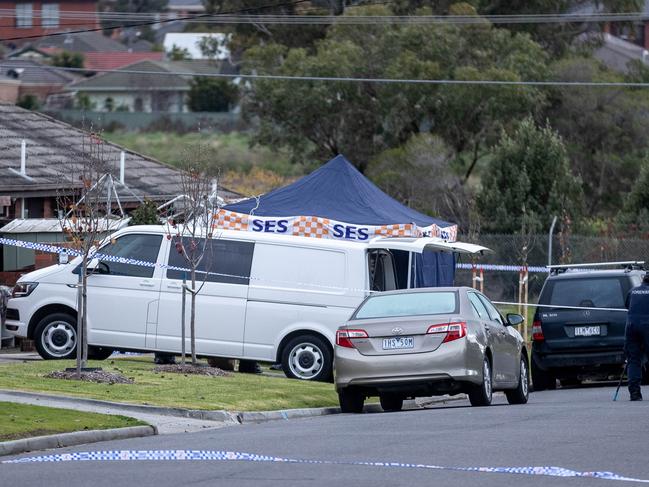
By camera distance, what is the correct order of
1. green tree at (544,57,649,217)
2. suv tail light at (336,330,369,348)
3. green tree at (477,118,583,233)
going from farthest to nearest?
green tree at (544,57,649,217), green tree at (477,118,583,233), suv tail light at (336,330,369,348)

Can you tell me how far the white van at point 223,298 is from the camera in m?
19.3

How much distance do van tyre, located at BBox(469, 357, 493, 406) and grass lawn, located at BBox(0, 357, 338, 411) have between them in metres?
1.86

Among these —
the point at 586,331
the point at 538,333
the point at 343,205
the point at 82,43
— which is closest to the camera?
the point at 586,331

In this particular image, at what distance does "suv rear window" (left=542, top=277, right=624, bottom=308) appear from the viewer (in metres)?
20.8

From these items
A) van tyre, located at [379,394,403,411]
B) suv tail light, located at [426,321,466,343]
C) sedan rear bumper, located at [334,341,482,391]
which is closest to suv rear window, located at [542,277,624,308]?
van tyre, located at [379,394,403,411]

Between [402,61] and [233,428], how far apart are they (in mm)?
33278

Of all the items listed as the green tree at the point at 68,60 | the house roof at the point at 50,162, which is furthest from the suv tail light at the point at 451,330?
the green tree at the point at 68,60

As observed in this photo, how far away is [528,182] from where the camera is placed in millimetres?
39031

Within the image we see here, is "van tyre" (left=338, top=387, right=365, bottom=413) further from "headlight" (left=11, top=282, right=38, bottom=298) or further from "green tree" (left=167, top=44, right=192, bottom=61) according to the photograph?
"green tree" (left=167, top=44, right=192, bottom=61)

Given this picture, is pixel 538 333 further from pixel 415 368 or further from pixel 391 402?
pixel 415 368

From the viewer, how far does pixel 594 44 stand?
5650 centimetres

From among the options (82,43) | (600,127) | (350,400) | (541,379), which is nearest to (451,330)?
(350,400)

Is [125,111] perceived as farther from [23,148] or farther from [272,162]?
[23,148]

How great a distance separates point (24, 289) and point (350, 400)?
6220 millimetres
